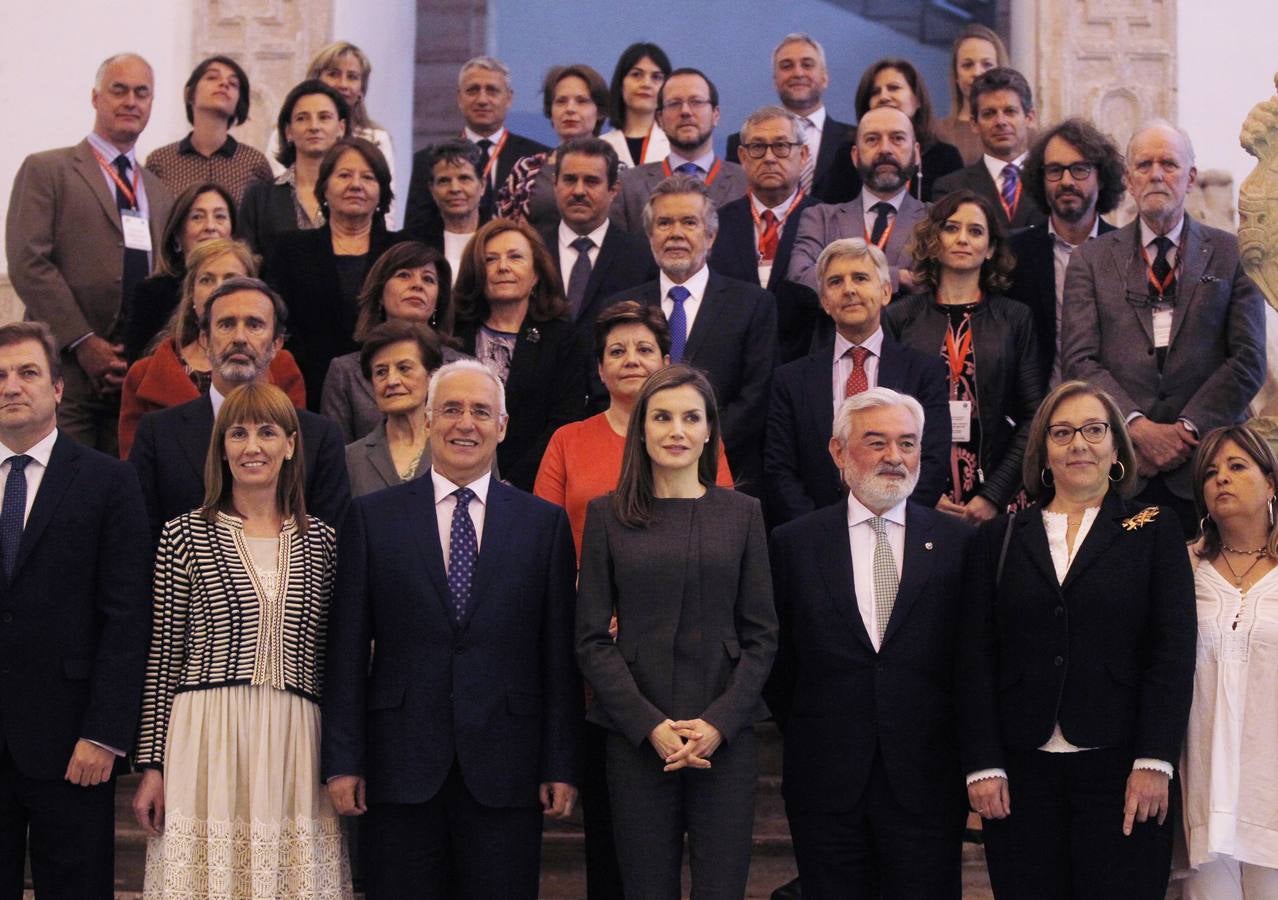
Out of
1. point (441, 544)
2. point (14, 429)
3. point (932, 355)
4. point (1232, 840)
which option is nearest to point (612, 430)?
point (441, 544)

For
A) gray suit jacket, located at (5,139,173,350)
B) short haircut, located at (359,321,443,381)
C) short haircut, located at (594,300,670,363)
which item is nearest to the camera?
short haircut, located at (594,300,670,363)

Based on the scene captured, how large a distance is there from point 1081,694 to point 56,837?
2446 millimetres

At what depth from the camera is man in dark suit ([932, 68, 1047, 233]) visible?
22.6 ft

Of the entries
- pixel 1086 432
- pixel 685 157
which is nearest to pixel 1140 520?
pixel 1086 432

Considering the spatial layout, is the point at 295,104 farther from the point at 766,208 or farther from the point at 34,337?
the point at 34,337

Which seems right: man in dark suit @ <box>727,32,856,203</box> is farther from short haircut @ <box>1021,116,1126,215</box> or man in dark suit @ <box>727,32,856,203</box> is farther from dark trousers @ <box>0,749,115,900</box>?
dark trousers @ <box>0,749,115,900</box>

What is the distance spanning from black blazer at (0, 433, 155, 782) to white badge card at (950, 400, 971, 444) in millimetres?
2460

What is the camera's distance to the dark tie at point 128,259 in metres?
6.84

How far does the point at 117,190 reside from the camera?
273 inches

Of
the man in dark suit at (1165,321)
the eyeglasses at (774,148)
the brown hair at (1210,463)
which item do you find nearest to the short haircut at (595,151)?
the eyeglasses at (774,148)

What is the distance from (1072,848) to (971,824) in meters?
0.99

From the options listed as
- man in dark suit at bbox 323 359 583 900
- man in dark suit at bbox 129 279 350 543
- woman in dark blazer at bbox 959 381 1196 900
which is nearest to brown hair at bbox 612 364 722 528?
man in dark suit at bbox 323 359 583 900

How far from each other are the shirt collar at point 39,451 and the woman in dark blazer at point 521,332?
146 centimetres

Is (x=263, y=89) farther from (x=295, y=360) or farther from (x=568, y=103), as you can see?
(x=295, y=360)
